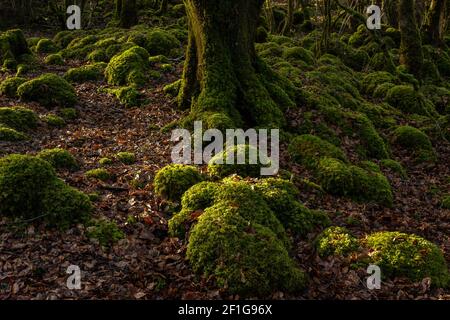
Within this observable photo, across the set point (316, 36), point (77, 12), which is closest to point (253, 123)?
point (316, 36)

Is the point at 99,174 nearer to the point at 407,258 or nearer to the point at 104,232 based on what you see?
the point at 104,232

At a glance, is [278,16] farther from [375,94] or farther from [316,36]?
[375,94]

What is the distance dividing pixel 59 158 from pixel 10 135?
2106 millimetres

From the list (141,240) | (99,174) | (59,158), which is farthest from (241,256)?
(59,158)

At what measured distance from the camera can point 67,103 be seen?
13.6 metres

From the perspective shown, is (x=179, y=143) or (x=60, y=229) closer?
(x=60, y=229)

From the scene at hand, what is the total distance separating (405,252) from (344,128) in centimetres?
605

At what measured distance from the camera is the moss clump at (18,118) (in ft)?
37.2

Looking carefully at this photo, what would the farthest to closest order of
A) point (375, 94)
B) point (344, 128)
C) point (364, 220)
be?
point (375, 94) < point (344, 128) < point (364, 220)

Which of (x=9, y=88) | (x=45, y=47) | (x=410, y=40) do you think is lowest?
(x=9, y=88)

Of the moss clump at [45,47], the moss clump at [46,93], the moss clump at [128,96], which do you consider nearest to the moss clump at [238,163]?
the moss clump at [128,96]

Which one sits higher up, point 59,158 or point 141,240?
point 59,158

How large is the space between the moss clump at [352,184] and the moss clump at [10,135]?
7189mm

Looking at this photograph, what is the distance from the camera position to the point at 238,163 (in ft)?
29.6
